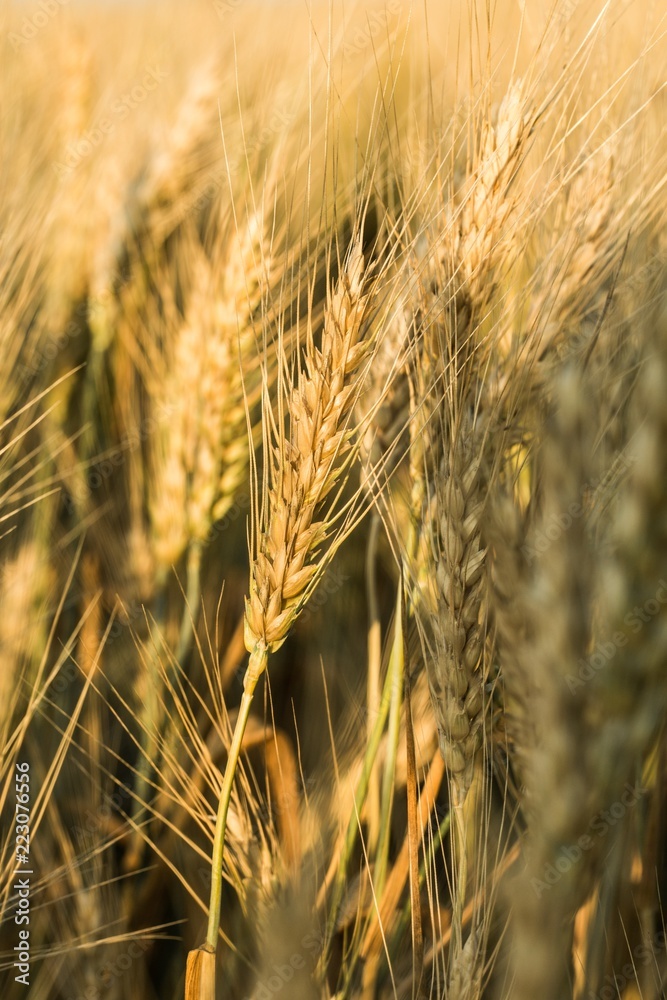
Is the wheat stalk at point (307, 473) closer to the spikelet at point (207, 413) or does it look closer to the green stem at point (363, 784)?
the green stem at point (363, 784)

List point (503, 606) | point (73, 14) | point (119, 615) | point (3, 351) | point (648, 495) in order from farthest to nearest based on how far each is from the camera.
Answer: point (73, 14), point (119, 615), point (3, 351), point (503, 606), point (648, 495)

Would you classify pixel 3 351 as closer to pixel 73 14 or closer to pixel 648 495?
pixel 648 495

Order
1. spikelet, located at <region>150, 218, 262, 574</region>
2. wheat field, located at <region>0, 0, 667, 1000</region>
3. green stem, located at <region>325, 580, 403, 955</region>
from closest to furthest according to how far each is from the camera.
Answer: wheat field, located at <region>0, 0, 667, 1000</region>, green stem, located at <region>325, 580, 403, 955</region>, spikelet, located at <region>150, 218, 262, 574</region>

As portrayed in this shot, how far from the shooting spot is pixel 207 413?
925 mm

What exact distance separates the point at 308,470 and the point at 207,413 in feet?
1.27

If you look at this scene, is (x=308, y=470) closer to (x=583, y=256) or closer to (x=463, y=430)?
(x=463, y=430)

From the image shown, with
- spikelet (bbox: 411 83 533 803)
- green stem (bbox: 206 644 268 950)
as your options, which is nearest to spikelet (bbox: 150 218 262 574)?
spikelet (bbox: 411 83 533 803)

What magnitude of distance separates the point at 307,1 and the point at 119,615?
0.82m

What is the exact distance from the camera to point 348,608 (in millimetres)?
1168

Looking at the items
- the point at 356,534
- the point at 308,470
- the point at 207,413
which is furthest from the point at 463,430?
the point at 356,534

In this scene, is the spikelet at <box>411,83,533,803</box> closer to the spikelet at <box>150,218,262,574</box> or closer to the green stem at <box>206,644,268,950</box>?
the green stem at <box>206,644,268,950</box>

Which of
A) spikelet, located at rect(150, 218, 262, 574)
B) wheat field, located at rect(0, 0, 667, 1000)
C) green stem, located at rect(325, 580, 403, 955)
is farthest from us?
spikelet, located at rect(150, 218, 262, 574)

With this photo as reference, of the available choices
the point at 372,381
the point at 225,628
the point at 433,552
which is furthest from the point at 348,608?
the point at 433,552

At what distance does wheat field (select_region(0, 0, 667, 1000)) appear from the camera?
0.49m
